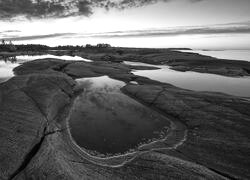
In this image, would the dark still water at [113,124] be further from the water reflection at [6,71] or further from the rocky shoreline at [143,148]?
the water reflection at [6,71]

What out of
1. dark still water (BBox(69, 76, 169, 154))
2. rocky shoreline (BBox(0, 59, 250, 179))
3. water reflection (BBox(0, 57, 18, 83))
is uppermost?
rocky shoreline (BBox(0, 59, 250, 179))

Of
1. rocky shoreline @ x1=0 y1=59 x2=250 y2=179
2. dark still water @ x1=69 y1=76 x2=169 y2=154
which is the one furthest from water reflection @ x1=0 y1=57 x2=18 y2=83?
dark still water @ x1=69 y1=76 x2=169 y2=154

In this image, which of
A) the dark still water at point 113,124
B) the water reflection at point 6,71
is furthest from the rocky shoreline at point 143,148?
the water reflection at point 6,71

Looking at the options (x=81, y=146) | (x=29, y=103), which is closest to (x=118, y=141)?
(x=81, y=146)

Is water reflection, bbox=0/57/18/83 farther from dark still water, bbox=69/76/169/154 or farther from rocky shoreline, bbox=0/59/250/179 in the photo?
dark still water, bbox=69/76/169/154

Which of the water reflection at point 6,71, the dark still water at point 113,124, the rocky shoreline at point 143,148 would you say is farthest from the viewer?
the water reflection at point 6,71

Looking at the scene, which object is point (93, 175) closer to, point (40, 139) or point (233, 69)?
point (40, 139)
